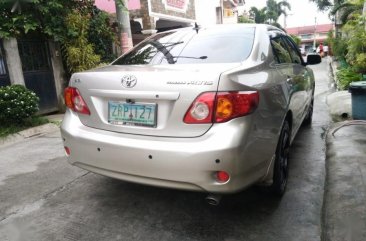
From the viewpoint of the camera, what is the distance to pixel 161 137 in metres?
2.29

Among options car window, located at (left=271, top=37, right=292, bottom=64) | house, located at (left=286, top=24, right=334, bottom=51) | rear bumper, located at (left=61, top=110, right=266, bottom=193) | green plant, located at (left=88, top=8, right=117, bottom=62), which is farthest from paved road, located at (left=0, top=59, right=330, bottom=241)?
house, located at (left=286, top=24, right=334, bottom=51)

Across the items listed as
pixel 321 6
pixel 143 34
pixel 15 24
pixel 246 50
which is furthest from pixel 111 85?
pixel 321 6

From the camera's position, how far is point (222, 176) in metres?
2.16

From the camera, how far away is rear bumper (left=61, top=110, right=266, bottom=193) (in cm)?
213

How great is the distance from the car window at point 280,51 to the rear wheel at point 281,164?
64cm

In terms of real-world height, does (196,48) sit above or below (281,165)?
above

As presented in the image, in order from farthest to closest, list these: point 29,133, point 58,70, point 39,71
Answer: point 58,70, point 39,71, point 29,133

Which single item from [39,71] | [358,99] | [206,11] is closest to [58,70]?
[39,71]

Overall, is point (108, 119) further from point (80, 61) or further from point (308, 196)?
point (80, 61)

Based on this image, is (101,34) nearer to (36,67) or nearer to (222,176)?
(36,67)

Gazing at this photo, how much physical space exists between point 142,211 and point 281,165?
1.26m

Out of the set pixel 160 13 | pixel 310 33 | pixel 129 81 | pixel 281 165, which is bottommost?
pixel 281 165

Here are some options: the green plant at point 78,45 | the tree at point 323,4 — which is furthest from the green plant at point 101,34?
the tree at point 323,4

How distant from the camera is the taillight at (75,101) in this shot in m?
2.65
